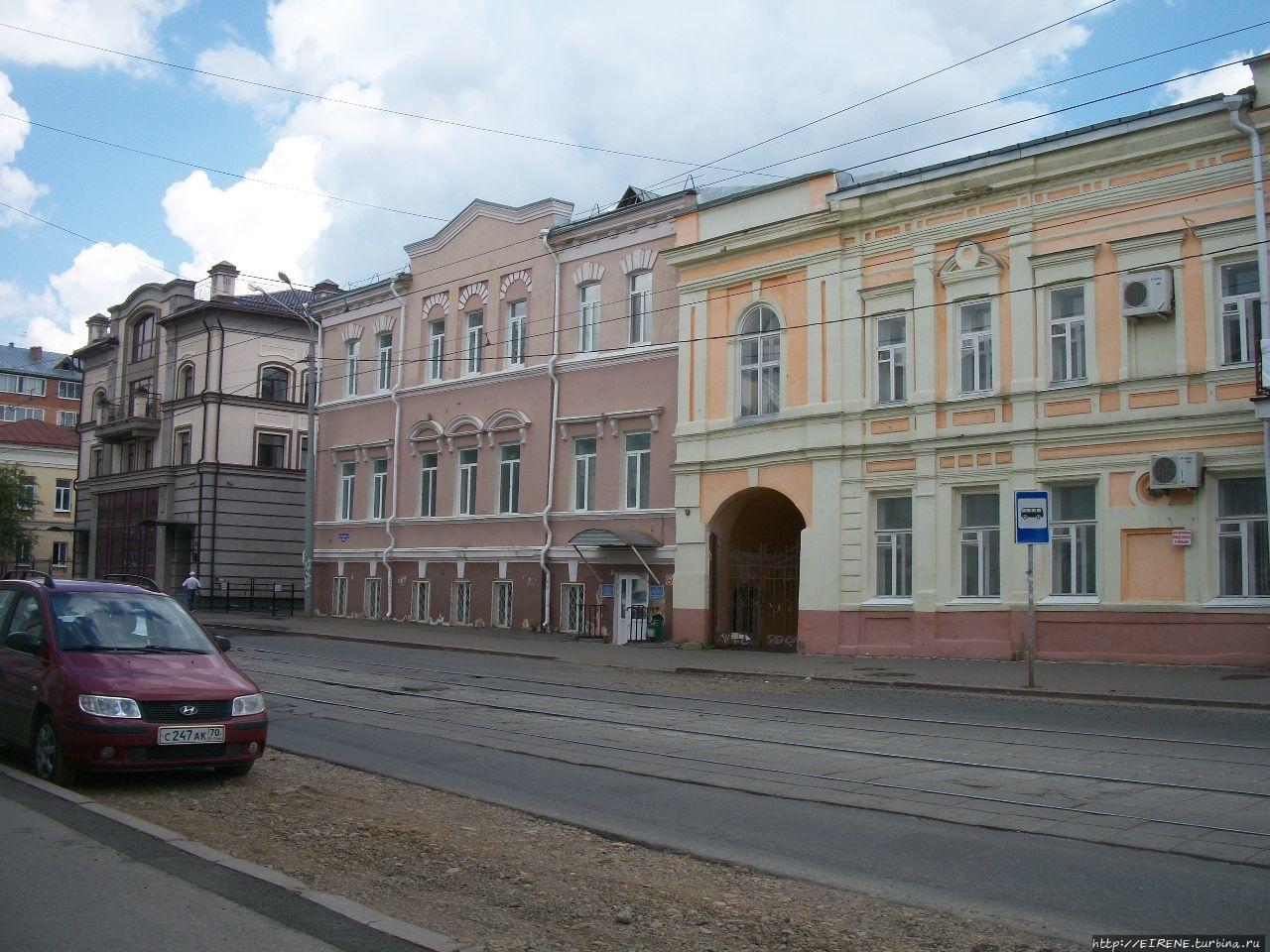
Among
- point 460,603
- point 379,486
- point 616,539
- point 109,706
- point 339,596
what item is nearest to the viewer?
point 109,706

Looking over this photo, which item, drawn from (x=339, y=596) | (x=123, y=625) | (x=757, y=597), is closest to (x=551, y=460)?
(x=757, y=597)

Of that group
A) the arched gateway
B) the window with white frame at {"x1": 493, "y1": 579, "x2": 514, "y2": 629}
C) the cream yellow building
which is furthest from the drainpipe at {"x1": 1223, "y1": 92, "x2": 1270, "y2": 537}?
the window with white frame at {"x1": 493, "y1": 579, "x2": 514, "y2": 629}

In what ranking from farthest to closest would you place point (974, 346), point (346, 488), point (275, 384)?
point (275, 384) < point (346, 488) < point (974, 346)

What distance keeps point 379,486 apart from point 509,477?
675 centimetres

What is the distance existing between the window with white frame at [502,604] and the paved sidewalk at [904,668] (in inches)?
19.3

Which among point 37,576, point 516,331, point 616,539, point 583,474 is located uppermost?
point 516,331

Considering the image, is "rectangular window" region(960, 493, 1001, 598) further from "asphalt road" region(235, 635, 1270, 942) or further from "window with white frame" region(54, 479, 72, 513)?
"window with white frame" region(54, 479, 72, 513)

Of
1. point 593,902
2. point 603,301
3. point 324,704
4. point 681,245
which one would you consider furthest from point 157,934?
point 603,301

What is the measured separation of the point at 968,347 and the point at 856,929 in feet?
60.2

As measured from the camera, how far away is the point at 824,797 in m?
9.42

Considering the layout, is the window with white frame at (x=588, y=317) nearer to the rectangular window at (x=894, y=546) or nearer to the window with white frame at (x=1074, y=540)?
the rectangular window at (x=894, y=546)

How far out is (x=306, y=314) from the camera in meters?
39.7

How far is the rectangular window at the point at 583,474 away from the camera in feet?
99.9

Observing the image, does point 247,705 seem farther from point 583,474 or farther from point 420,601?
point 420,601
